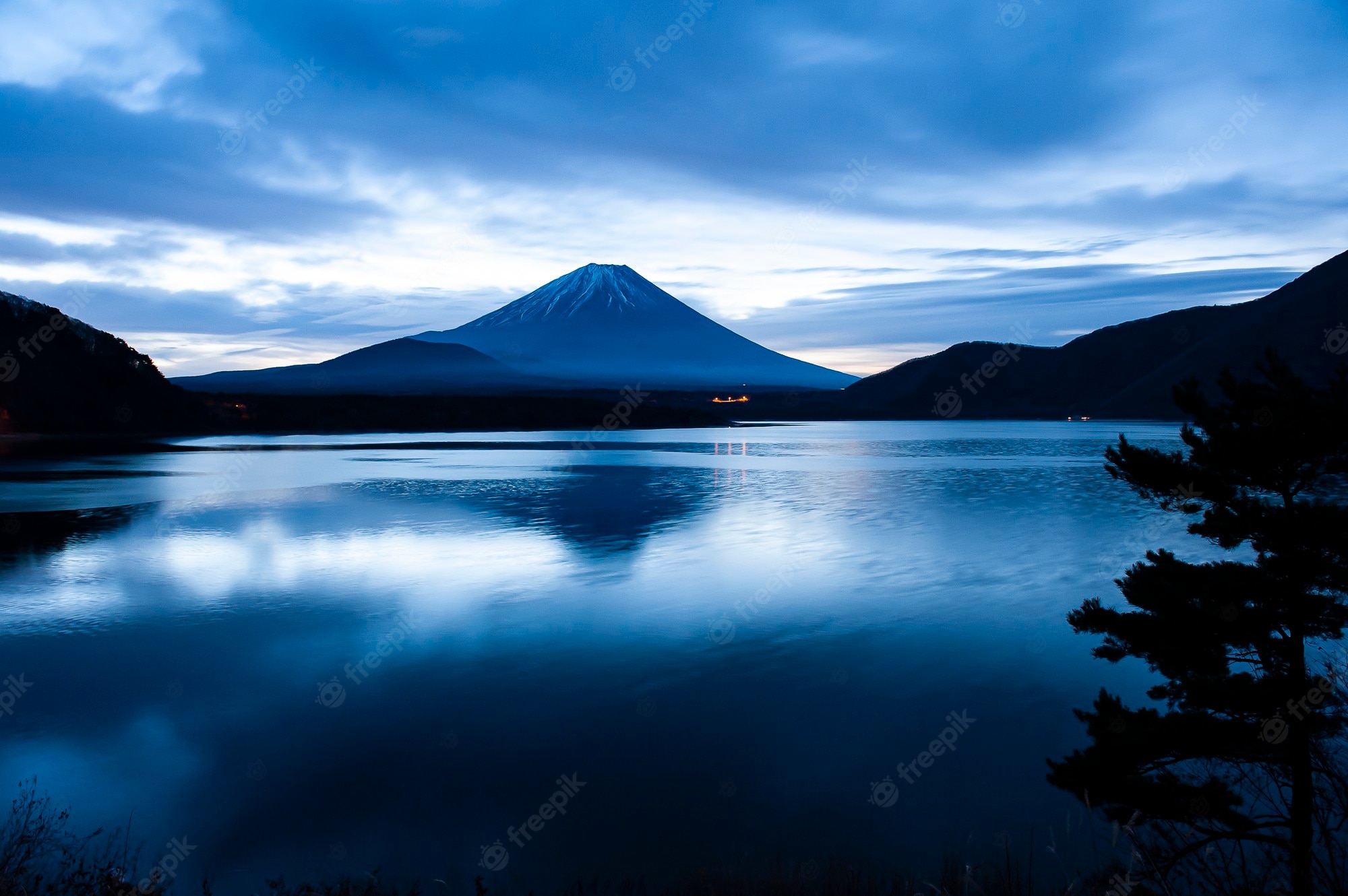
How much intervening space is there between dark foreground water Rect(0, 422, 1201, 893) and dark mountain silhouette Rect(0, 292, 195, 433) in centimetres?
4207

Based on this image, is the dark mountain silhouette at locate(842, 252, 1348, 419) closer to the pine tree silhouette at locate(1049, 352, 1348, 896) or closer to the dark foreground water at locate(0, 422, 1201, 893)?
the dark foreground water at locate(0, 422, 1201, 893)

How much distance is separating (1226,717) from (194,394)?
77.3m

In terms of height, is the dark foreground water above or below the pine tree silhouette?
below

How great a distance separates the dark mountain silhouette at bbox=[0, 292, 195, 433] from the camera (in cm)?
5266

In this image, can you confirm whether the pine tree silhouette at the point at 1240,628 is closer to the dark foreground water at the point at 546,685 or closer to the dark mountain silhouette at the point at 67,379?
the dark foreground water at the point at 546,685

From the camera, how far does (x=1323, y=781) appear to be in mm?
5637

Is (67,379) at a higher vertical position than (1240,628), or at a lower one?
higher

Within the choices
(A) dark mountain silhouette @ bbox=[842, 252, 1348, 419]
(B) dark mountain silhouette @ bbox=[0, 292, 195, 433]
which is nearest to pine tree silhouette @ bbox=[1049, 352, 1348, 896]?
(B) dark mountain silhouette @ bbox=[0, 292, 195, 433]

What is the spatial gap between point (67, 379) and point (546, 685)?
2377 inches

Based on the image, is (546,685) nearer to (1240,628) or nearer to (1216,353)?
(1240,628)

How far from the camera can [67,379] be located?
55.1 m

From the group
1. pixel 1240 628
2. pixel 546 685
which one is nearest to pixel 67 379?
pixel 546 685

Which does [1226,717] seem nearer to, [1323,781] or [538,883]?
[1323,781]

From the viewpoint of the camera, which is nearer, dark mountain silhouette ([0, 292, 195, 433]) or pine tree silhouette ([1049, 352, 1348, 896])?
pine tree silhouette ([1049, 352, 1348, 896])
